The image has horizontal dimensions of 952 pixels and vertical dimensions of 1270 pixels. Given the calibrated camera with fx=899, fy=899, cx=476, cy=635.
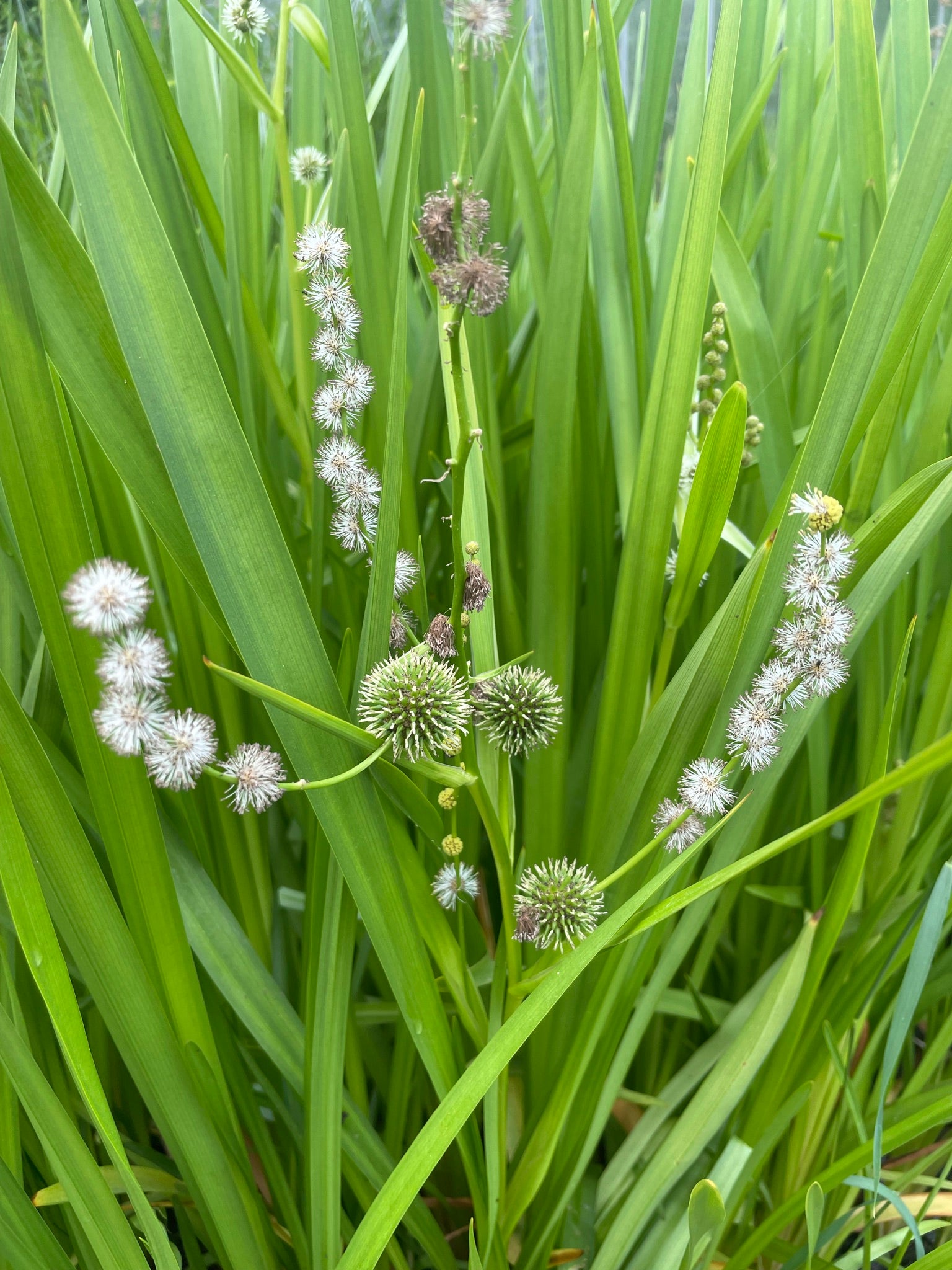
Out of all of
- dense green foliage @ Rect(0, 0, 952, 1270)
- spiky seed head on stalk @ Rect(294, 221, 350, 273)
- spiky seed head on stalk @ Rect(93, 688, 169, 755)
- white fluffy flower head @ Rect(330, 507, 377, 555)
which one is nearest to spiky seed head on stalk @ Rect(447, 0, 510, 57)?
dense green foliage @ Rect(0, 0, 952, 1270)

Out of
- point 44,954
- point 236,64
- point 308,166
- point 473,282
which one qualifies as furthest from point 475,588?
point 308,166

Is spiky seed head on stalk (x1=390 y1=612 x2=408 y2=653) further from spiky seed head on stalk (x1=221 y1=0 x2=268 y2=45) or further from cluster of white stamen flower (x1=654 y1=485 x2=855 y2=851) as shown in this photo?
spiky seed head on stalk (x1=221 y1=0 x2=268 y2=45)

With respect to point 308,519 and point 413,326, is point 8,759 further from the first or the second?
point 413,326

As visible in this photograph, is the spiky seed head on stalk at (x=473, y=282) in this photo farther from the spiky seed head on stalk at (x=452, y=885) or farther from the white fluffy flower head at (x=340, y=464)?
the spiky seed head on stalk at (x=452, y=885)

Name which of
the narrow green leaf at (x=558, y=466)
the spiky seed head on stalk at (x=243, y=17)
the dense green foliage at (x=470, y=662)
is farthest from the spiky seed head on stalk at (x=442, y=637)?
the spiky seed head on stalk at (x=243, y=17)

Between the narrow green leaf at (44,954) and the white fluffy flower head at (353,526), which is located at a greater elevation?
the white fluffy flower head at (353,526)

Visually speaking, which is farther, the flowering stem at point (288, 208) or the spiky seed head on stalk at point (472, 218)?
the flowering stem at point (288, 208)

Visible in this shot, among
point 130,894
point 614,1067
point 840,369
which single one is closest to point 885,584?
point 840,369

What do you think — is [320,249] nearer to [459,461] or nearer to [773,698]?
[459,461]
